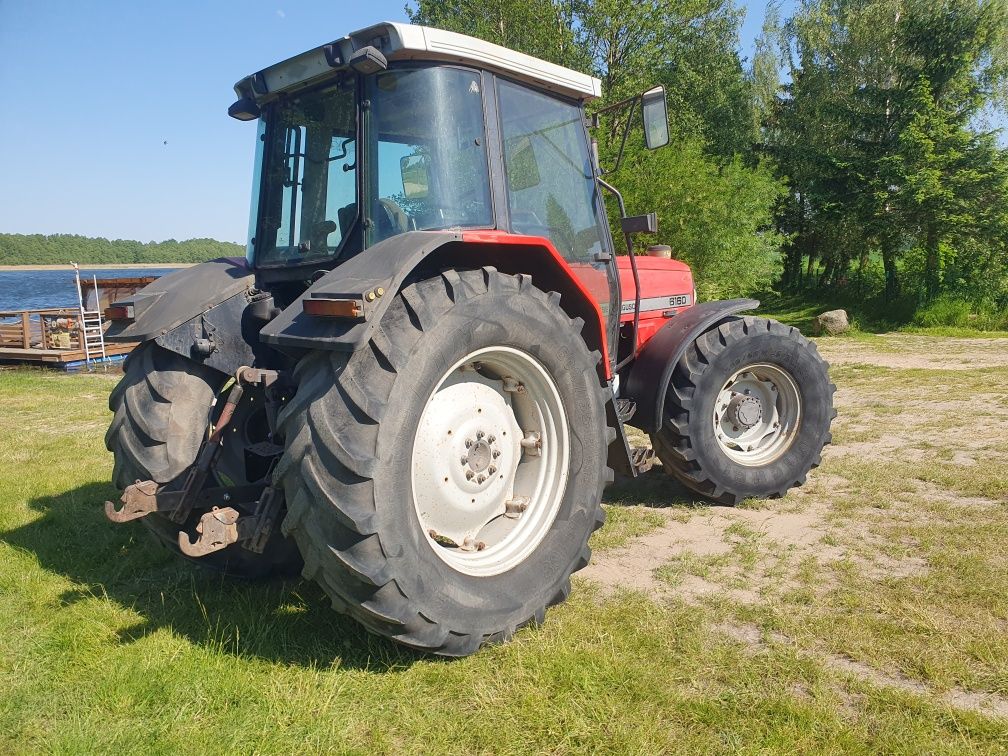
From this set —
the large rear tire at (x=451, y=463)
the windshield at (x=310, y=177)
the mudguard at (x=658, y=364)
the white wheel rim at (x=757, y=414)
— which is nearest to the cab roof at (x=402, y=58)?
the windshield at (x=310, y=177)

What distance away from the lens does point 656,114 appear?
3861 mm

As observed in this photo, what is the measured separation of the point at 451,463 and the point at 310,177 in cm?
155

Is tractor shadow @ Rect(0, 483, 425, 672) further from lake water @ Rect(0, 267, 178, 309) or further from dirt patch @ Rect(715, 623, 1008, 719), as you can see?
lake water @ Rect(0, 267, 178, 309)

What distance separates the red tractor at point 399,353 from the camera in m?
2.37

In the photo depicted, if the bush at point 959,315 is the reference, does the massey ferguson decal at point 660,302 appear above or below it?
above

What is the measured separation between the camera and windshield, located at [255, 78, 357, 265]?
319 cm

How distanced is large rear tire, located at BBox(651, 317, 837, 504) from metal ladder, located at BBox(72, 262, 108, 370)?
13573mm

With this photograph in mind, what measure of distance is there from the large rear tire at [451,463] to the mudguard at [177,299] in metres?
0.95

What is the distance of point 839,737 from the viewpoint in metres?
2.19

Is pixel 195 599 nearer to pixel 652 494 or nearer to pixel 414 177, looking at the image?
pixel 414 177

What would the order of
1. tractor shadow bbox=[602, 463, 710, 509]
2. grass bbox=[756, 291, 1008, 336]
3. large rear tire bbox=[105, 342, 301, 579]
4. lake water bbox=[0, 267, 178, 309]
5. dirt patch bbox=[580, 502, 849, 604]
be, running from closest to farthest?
1. large rear tire bbox=[105, 342, 301, 579]
2. dirt patch bbox=[580, 502, 849, 604]
3. tractor shadow bbox=[602, 463, 710, 509]
4. grass bbox=[756, 291, 1008, 336]
5. lake water bbox=[0, 267, 178, 309]

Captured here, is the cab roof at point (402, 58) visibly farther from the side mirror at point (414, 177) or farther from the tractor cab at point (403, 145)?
the side mirror at point (414, 177)

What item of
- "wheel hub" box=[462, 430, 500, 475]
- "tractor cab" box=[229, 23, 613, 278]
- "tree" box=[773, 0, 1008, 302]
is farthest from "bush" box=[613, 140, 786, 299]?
"wheel hub" box=[462, 430, 500, 475]

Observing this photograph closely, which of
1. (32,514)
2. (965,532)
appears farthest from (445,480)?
(32,514)
